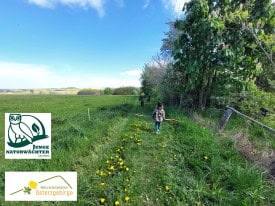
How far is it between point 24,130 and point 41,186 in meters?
1.44

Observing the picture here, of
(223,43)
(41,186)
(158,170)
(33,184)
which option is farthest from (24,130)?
(223,43)

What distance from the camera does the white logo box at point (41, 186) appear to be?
11.1ft

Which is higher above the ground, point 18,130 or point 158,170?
point 18,130

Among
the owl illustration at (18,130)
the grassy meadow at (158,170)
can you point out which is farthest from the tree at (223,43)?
the owl illustration at (18,130)

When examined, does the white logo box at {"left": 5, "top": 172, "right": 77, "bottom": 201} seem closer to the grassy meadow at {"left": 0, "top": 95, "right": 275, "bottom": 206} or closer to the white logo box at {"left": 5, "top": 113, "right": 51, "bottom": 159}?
the grassy meadow at {"left": 0, "top": 95, "right": 275, "bottom": 206}

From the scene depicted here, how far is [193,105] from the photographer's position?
1204 centimetres

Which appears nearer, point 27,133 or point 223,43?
point 27,133

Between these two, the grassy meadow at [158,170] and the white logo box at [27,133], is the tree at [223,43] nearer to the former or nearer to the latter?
the grassy meadow at [158,170]

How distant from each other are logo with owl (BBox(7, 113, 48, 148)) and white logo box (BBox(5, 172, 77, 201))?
725 mm

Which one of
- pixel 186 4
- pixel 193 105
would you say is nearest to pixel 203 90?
pixel 193 105

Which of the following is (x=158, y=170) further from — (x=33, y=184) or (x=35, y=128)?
(x=35, y=128)

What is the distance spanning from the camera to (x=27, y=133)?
4195 mm

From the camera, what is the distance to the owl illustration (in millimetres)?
4180

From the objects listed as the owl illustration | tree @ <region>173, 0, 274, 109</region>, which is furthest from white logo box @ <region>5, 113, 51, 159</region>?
tree @ <region>173, 0, 274, 109</region>
